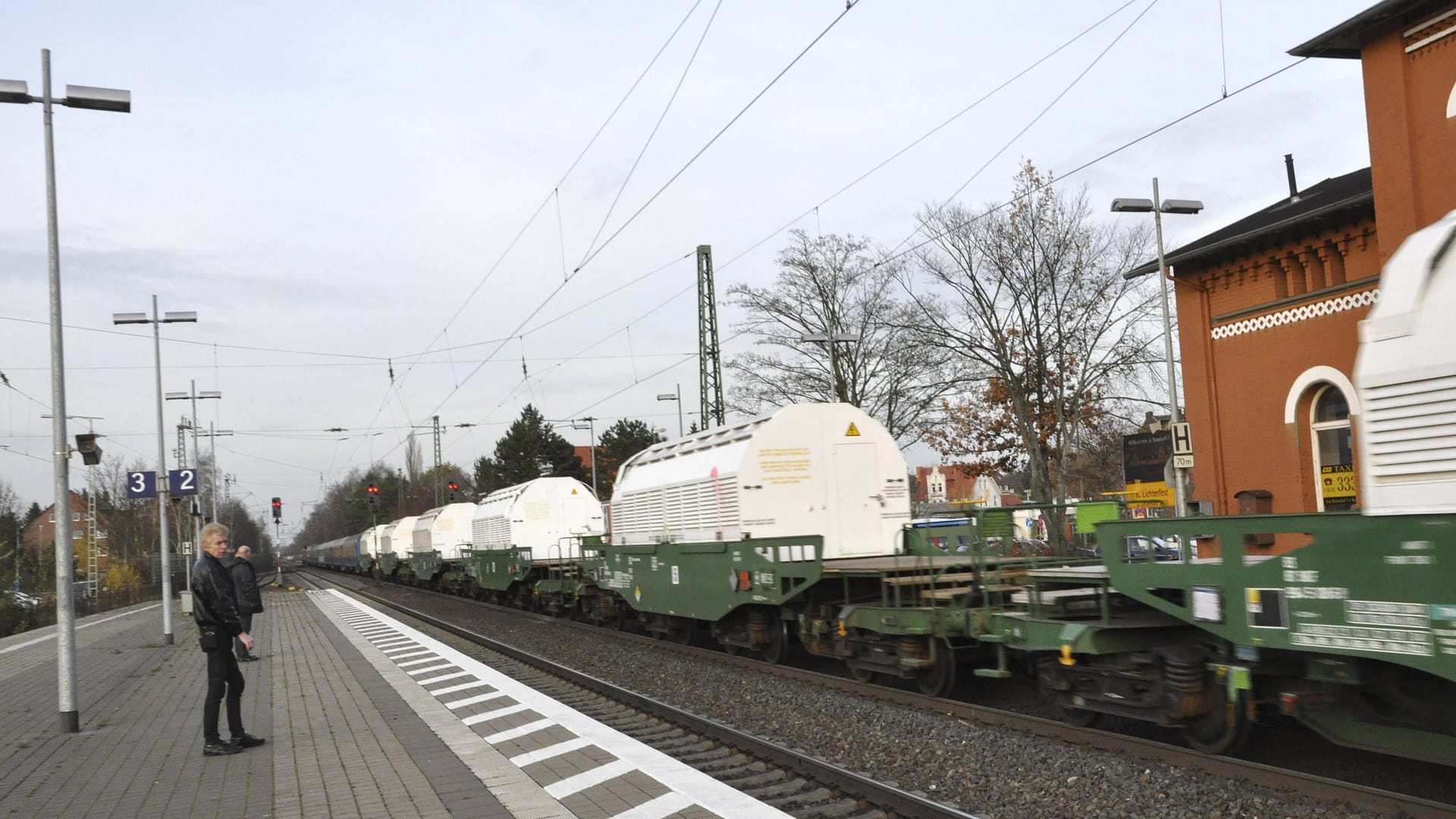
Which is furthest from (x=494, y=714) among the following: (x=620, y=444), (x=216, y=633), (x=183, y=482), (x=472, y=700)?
(x=620, y=444)

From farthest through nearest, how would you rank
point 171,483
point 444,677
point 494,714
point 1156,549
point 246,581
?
point 171,483 < point 246,581 < point 444,677 < point 494,714 < point 1156,549

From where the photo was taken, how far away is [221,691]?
8648 mm

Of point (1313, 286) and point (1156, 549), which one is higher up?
point (1313, 286)

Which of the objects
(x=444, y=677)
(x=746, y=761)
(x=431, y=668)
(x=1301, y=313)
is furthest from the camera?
(x=1301, y=313)

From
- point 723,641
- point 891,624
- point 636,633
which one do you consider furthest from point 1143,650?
point 636,633

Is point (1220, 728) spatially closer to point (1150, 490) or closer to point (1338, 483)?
point (1338, 483)

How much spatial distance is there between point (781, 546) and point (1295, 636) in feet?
22.9

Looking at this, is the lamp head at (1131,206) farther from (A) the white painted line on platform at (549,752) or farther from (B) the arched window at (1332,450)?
(A) the white painted line on platform at (549,752)

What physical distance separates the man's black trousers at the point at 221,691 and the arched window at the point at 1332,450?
709 inches

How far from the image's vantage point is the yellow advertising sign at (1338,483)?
1934 centimetres

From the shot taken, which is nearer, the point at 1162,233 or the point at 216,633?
the point at 216,633

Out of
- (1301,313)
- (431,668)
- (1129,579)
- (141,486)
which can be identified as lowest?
(431,668)

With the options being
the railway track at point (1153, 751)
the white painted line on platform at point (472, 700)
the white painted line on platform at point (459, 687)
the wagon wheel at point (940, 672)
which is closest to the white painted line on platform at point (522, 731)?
the white painted line on platform at point (472, 700)

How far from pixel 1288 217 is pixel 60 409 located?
1957 cm
